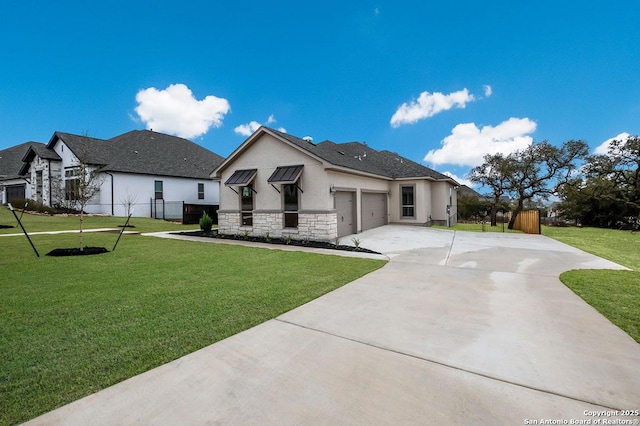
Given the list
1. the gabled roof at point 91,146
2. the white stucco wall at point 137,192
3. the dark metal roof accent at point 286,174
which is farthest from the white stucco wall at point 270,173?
the gabled roof at point 91,146

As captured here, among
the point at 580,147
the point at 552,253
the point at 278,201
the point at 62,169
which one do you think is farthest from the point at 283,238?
the point at 62,169

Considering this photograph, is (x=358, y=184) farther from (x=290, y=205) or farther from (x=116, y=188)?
(x=116, y=188)

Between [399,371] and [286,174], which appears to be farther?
[286,174]

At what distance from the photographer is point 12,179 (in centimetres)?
2805

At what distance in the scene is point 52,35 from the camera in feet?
45.2

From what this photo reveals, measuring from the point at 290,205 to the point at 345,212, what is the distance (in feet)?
8.97

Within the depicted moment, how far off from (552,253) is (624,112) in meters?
9.66

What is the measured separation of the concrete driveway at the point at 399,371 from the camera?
2164 millimetres

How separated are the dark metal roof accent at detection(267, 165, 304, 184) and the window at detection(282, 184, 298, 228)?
0.67 meters

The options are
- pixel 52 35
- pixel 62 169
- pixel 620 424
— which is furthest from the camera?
pixel 62 169

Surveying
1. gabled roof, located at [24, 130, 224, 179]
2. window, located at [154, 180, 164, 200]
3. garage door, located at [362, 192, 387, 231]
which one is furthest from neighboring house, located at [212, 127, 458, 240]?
gabled roof, located at [24, 130, 224, 179]

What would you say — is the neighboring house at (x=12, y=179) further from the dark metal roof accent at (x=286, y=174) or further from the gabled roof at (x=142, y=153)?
the dark metal roof accent at (x=286, y=174)

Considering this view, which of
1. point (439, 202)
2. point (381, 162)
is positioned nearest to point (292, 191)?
point (381, 162)

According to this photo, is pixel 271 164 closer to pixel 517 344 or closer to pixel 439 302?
pixel 439 302
